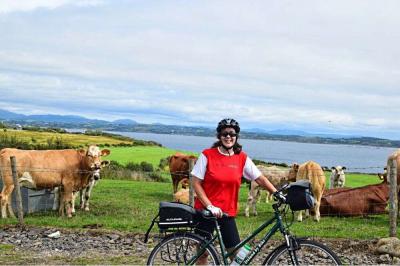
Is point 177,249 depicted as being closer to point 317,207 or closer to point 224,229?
point 224,229

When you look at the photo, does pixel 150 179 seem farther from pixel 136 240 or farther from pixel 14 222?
pixel 136 240

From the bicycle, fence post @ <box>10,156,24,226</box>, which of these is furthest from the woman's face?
fence post @ <box>10,156,24,226</box>

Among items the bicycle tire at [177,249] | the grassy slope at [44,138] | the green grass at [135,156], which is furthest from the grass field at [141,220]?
the grassy slope at [44,138]

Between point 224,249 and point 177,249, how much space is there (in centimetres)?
53

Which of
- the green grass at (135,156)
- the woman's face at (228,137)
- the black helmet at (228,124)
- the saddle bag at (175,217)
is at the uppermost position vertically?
the black helmet at (228,124)

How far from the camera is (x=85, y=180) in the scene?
15.5 metres

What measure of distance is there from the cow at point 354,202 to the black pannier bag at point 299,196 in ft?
32.5

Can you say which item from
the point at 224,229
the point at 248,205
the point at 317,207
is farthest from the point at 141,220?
the point at 224,229

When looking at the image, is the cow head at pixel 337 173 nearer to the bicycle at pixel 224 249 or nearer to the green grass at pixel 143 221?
the green grass at pixel 143 221

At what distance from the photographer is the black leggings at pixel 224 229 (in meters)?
6.20

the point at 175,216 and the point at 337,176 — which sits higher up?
the point at 175,216

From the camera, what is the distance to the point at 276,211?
5.94m

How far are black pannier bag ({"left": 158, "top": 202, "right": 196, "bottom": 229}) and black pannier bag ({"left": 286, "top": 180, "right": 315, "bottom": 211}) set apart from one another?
112 cm

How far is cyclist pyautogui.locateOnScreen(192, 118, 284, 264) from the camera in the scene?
619 cm
